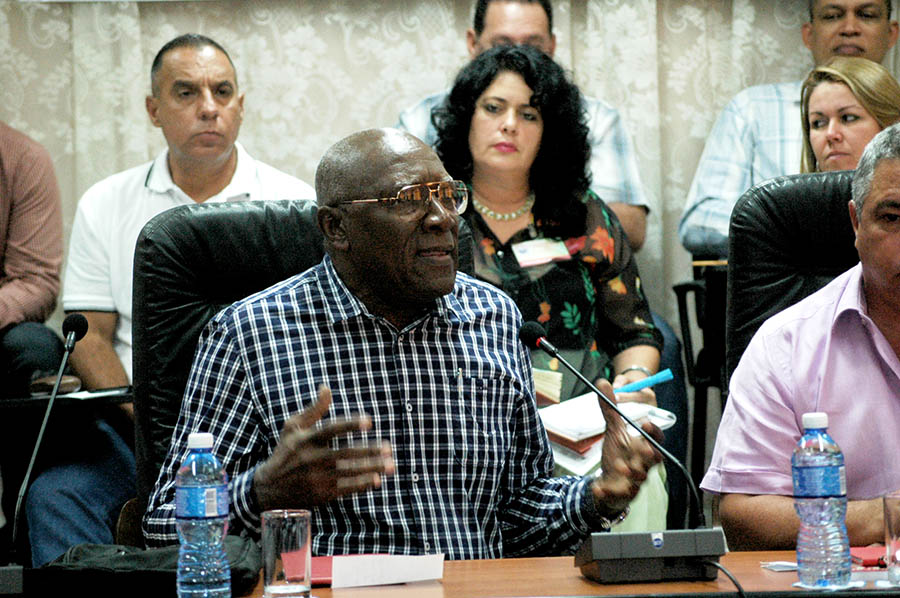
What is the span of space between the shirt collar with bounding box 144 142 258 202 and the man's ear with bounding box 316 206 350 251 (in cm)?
138

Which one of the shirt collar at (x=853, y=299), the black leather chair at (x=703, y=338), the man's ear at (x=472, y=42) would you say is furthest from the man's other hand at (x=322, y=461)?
the man's ear at (x=472, y=42)

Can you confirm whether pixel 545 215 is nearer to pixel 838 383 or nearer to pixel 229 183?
pixel 229 183

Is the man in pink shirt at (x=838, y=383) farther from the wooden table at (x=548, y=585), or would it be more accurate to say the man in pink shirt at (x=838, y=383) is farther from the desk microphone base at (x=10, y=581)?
the desk microphone base at (x=10, y=581)

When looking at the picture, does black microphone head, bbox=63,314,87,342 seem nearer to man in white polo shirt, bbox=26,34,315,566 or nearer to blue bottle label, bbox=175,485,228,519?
blue bottle label, bbox=175,485,228,519

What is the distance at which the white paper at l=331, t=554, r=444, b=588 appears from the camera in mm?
1438

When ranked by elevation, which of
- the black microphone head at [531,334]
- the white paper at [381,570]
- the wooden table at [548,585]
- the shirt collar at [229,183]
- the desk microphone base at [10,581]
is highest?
the shirt collar at [229,183]

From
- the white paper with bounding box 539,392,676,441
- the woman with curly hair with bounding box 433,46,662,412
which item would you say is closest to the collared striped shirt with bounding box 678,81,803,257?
the woman with curly hair with bounding box 433,46,662,412

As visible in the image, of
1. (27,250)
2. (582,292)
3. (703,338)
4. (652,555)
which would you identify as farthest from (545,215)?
(652,555)

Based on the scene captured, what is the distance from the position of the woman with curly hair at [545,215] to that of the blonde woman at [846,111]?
0.57 m

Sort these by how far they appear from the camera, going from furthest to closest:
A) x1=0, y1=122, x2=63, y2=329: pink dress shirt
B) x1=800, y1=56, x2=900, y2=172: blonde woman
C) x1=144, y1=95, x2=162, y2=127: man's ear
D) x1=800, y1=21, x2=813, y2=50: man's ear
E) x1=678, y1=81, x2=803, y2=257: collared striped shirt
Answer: x1=800, y1=21, x2=813, y2=50: man's ear < x1=678, y1=81, x2=803, y2=257: collared striped shirt < x1=144, y1=95, x2=162, y2=127: man's ear < x1=0, y1=122, x2=63, y2=329: pink dress shirt < x1=800, y1=56, x2=900, y2=172: blonde woman

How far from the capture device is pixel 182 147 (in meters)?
3.38

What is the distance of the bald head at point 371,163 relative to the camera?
77.1 inches

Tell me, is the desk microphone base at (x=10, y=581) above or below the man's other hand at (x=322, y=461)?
below

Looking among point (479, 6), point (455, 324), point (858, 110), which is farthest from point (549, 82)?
point (455, 324)
